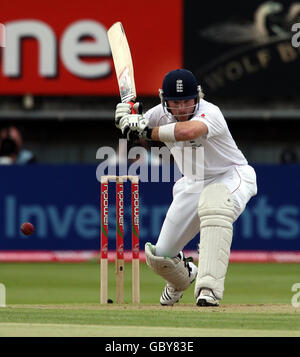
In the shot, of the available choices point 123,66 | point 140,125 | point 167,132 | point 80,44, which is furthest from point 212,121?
point 80,44

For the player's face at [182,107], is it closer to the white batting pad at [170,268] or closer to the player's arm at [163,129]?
the player's arm at [163,129]

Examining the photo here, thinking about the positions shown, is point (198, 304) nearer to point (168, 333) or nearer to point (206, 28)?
point (168, 333)

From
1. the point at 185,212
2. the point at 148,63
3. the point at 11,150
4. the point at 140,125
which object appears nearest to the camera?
the point at 140,125

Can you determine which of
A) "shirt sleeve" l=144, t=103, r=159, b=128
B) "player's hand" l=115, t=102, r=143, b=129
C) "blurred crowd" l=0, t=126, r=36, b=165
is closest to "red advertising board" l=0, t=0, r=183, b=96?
"blurred crowd" l=0, t=126, r=36, b=165

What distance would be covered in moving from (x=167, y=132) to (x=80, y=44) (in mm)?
9442

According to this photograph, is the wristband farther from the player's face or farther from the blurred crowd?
the blurred crowd

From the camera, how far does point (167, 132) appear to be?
23.3 ft

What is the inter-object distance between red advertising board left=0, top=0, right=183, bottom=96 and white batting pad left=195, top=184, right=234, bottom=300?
9386mm

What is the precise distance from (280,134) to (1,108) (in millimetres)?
4247

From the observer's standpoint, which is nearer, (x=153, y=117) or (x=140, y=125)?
(x=140, y=125)

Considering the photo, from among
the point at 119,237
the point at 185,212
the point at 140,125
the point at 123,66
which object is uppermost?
the point at 123,66

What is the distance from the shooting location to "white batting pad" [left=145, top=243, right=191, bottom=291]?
303 inches

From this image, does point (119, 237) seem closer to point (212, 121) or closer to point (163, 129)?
point (163, 129)
